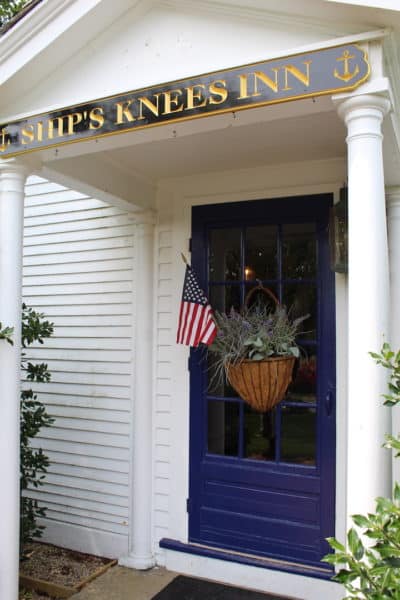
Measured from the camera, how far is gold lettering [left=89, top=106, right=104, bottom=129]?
2.63m

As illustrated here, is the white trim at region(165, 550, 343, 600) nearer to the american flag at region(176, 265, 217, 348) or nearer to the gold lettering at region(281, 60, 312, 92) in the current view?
the american flag at region(176, 265, 217, 348)

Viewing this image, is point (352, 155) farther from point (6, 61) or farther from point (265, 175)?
point (6, 61)

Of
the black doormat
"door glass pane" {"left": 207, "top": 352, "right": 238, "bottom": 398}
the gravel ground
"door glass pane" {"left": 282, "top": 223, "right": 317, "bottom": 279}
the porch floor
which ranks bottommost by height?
the gravel ground

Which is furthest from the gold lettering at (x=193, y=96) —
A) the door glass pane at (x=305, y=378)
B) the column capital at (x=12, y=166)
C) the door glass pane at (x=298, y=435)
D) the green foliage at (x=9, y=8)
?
the green foliage at (x=9, y=8)

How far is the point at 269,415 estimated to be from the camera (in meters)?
3.55

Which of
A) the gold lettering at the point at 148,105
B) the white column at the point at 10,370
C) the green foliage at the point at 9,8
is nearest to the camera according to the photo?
the gold lettering at the point at 148,105

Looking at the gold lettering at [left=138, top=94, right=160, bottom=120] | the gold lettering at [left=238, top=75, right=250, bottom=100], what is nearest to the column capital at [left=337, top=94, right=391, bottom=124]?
the gold lettering at [left=238, top=75, right=250, bottom=100]

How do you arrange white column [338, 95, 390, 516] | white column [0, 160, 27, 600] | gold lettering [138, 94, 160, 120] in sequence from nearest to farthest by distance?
white column [338, 95, 390, 516]
gold lettering [138, 94, 160, 120]
white column [0, 160, 27, 600]

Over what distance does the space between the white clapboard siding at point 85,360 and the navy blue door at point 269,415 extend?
67 cm

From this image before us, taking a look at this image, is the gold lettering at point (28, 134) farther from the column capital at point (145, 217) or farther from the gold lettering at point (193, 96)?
the column capital at point (145, 217)

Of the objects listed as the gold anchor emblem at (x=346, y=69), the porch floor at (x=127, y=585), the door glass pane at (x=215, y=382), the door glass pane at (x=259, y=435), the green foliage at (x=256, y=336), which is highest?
the gold anchor emblem at (x=346, y=69)

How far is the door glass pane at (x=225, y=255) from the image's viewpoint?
371 cm

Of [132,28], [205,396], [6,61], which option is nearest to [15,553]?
[205,396]

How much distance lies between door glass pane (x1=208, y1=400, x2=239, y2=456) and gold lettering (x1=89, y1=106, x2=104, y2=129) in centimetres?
206
